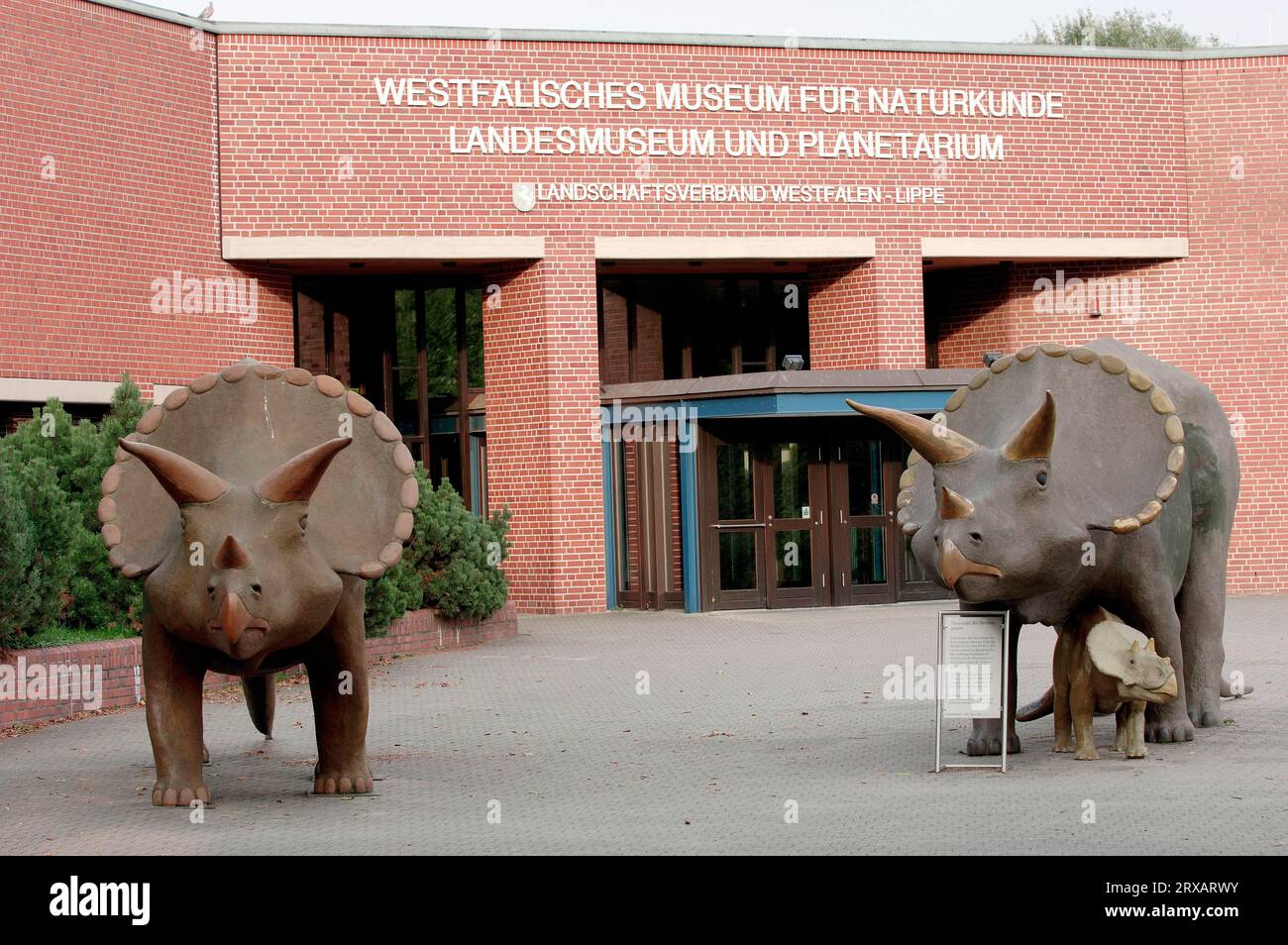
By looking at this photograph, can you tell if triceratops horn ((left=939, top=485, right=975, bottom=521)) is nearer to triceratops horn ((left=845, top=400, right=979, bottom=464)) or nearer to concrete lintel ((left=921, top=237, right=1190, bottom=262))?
triceratops horn ((left=845, top=400, right=979, bottom=464))

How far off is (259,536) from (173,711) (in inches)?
55.0

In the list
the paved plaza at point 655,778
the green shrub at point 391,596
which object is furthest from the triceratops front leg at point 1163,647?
the green shrub at point 391,596

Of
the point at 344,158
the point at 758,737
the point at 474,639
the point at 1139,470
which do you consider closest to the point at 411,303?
the point at 344,158

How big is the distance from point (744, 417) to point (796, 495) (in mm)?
1585

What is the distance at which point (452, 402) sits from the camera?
26938 mm

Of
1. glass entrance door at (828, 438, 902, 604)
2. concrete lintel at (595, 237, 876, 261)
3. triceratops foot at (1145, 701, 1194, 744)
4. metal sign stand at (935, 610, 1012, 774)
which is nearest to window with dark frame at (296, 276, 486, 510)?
concrete lintel at (595, 237, 876, 261)

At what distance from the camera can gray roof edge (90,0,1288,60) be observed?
23375 mm

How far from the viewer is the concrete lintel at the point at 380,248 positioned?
23391 millimetres

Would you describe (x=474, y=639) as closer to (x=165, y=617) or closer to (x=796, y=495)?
(x=796, y=495)

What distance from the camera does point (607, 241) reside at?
24.4 meters

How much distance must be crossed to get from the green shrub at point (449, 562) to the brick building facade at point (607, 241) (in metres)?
4.59

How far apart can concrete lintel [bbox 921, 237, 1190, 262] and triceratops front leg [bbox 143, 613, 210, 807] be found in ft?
58.0

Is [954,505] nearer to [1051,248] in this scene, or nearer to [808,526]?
[808,526]

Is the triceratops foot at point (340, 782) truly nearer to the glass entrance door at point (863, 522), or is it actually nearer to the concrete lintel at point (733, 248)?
the glass entrance door at point (863, 522)
